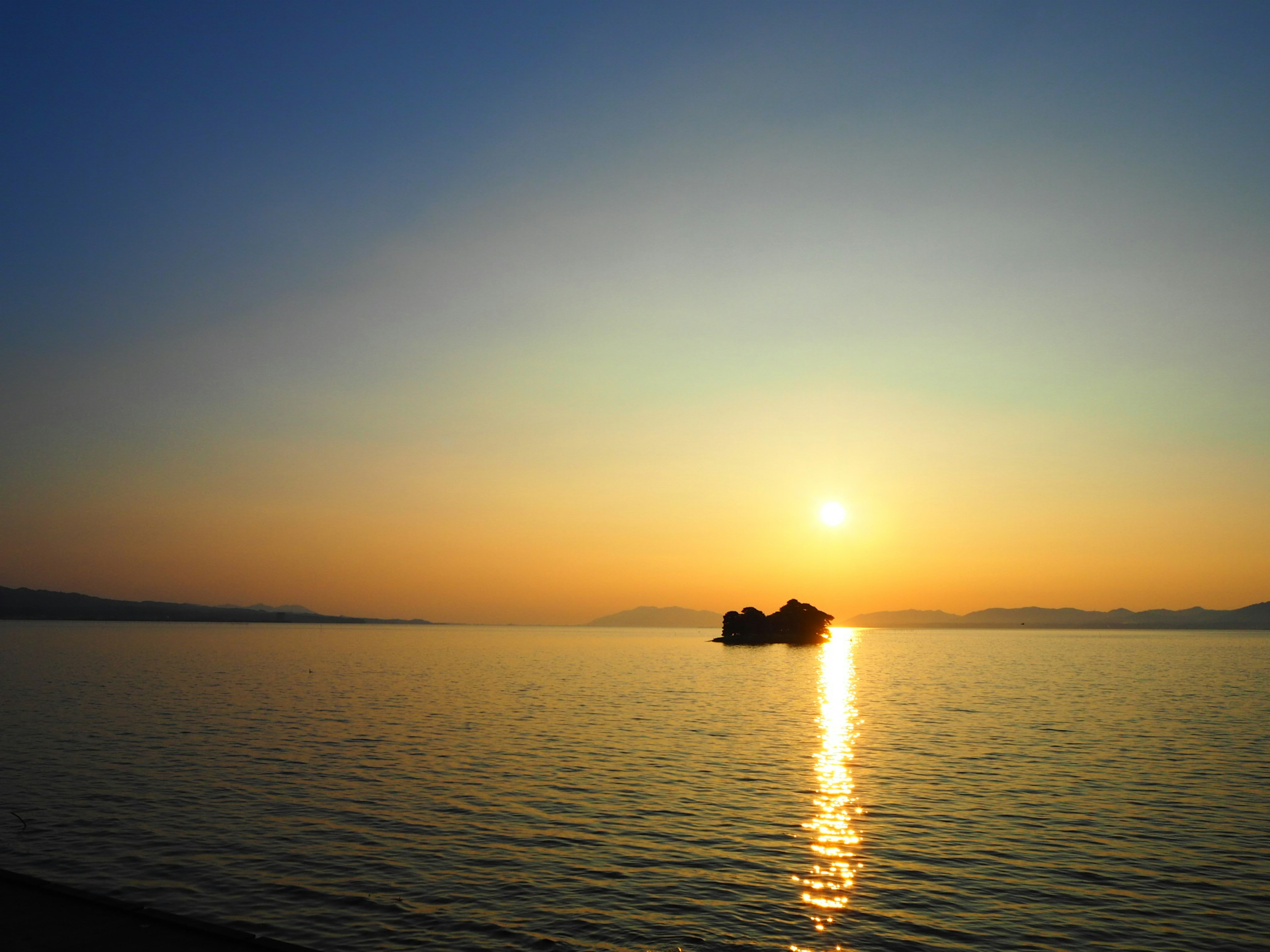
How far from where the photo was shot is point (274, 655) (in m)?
158

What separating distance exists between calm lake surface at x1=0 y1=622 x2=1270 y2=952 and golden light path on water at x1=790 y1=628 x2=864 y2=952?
175mm

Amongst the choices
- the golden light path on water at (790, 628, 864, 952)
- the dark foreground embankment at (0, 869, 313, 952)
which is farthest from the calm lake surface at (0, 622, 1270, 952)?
the dark foreground embankment at (0, 869, 313, 952)

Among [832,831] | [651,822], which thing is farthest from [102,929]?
[832,831]

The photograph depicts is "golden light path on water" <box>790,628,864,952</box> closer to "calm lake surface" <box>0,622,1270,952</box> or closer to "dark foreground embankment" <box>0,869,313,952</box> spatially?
"calm lake surface" <box>0,622,1270,952</box>

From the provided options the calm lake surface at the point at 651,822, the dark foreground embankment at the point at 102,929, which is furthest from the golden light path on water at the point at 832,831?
the dark foreground embankment at the point at 102,929

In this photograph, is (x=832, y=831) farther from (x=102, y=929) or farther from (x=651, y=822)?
(x=102, y=929)

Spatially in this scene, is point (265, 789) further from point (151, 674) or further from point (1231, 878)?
point (151, 674)

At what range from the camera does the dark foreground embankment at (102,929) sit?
15086mm

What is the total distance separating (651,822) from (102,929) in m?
19.1

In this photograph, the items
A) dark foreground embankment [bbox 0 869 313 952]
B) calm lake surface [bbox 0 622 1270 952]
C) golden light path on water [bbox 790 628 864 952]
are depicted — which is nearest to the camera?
dark foreground embankment [bbox 0 869 313 952]

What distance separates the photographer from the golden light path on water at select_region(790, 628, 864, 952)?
2245cm

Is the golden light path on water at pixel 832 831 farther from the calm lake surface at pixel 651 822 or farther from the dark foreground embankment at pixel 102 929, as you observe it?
the dark foreground embankment at pixel 102 929

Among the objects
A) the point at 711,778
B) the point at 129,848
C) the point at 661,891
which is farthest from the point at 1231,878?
the point at 129,848

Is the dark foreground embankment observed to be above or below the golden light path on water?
above
